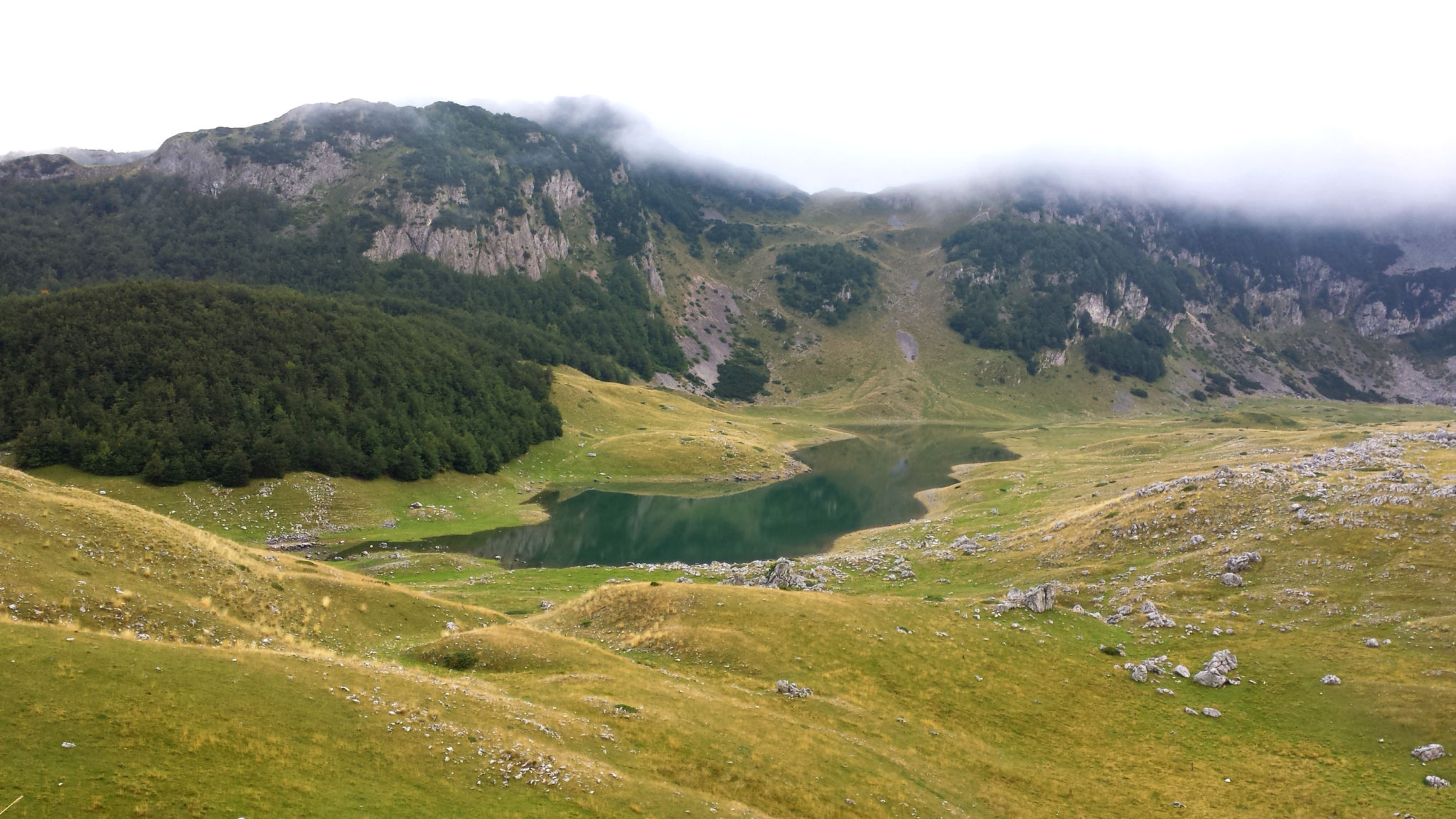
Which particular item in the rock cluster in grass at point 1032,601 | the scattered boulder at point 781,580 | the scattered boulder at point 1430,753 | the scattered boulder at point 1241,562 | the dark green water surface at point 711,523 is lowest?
the dark green water surface at point 711,523

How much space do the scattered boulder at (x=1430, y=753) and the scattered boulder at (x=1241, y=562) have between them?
1867 centimetres

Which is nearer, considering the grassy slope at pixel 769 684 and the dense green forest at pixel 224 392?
the grassy slope at pixel 769 684

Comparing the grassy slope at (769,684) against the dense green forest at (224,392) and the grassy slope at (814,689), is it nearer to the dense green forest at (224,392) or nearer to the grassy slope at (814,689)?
the grassy slope at (814,689)

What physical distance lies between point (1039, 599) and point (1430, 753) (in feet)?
59.3

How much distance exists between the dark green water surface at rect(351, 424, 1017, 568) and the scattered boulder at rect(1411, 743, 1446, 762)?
58.1m

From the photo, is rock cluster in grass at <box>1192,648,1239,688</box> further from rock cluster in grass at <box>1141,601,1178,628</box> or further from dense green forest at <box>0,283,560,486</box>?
dense green forest at <box>0,283,560,486</box>

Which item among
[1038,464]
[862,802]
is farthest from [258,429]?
[1038,464]

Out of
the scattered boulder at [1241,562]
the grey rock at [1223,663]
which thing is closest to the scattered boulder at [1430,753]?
the grey rock at [1223,663]

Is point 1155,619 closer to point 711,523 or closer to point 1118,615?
point 1118,615

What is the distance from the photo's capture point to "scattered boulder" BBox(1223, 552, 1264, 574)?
45125 mm

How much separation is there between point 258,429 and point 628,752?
88.0m

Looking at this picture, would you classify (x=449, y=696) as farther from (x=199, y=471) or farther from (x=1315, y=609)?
(x=199, y=471)

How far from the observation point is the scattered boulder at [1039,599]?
4316 cm

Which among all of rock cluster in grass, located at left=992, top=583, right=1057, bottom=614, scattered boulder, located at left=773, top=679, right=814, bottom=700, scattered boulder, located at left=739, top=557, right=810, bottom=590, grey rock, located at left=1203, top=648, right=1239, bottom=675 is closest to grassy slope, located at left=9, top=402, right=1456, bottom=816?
scattered boulder, located at left=773, top=679, right=814, bottom=700
